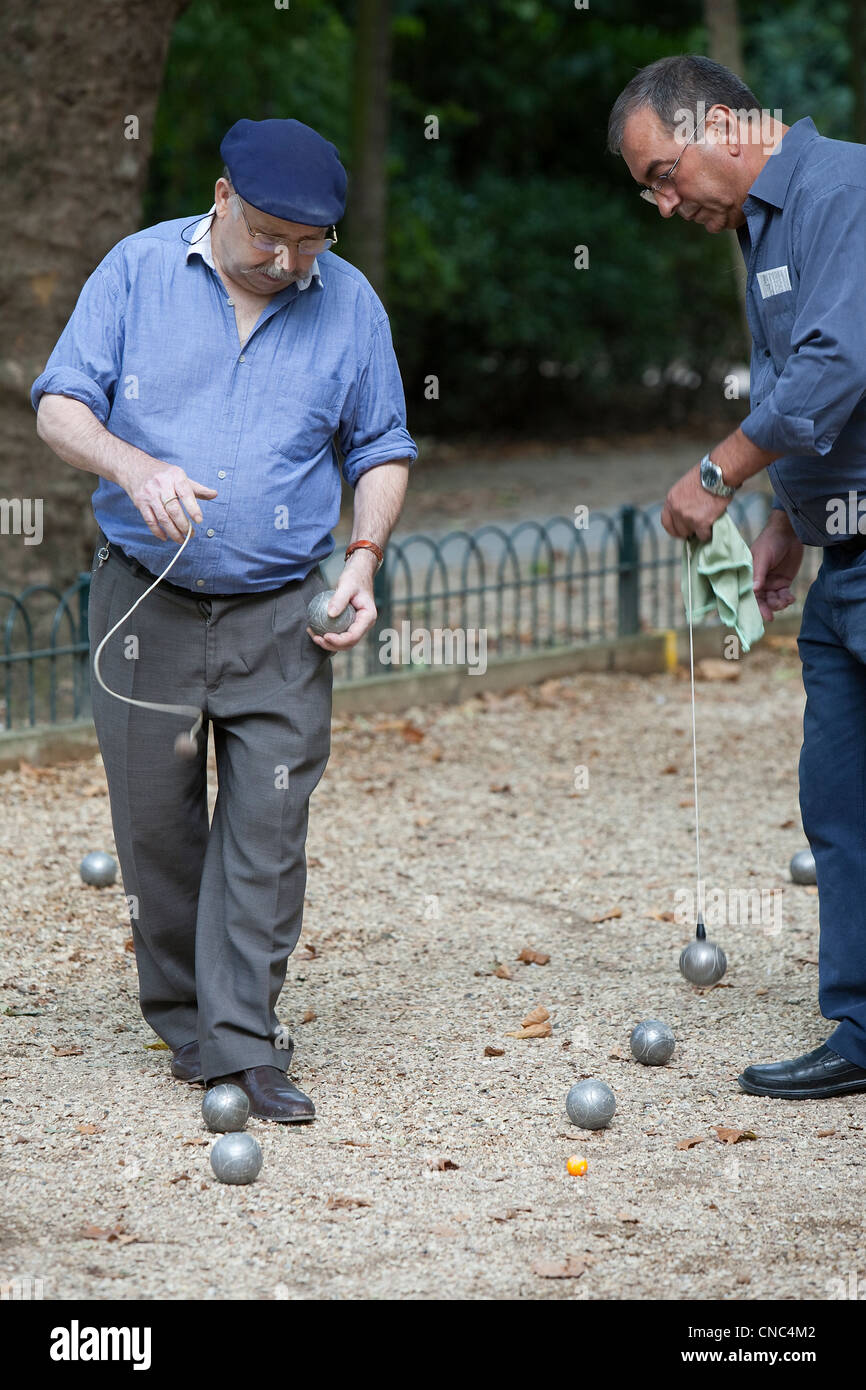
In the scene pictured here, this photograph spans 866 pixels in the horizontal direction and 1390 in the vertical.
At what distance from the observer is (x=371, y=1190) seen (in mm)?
3695

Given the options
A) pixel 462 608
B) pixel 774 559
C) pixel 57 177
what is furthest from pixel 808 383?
pixel 462 608

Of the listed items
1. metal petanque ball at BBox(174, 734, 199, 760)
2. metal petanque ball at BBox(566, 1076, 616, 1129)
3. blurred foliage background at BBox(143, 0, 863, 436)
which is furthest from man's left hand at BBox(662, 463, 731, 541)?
blurred foliage background at BBox(143, 0, 863, 436)

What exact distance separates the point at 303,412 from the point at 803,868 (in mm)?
2962

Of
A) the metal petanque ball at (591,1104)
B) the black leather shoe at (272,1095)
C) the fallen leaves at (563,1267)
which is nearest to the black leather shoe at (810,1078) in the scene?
the metal petanque ball at (591,1104)

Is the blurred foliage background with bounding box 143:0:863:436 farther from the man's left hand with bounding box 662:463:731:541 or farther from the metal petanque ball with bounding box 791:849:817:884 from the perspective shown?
the man's left hand with bounding box 662:463:731:541

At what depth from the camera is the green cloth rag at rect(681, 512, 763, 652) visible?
4.03 meters

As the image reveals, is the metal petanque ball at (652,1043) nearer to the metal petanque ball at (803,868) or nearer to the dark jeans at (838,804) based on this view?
the dark jeans at (838,804)

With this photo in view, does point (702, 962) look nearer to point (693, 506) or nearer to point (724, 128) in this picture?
point (693, 506)

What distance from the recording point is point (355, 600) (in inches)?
149

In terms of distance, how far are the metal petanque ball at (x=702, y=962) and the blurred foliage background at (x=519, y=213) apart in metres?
13.5

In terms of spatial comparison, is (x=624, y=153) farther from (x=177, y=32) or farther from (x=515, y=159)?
(x=515, y=159)

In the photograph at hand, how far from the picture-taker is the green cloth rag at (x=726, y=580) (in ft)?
13.2

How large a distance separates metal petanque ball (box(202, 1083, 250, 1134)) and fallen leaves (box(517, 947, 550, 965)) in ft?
5.09

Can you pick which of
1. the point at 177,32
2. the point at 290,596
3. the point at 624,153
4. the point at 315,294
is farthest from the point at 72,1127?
the point at 177,32
